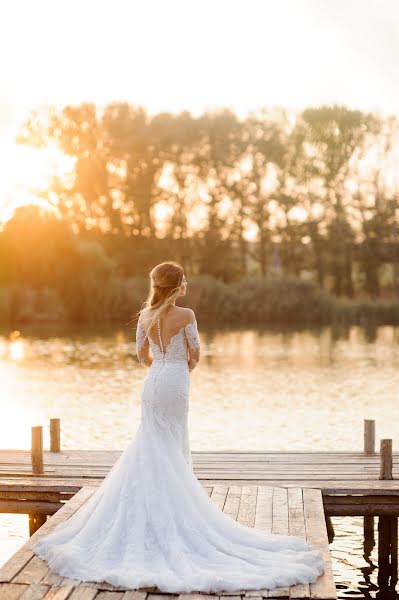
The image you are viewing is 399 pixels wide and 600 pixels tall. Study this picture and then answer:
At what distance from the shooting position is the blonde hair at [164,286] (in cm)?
732

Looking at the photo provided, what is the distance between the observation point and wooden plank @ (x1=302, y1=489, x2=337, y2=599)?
659 centimetres

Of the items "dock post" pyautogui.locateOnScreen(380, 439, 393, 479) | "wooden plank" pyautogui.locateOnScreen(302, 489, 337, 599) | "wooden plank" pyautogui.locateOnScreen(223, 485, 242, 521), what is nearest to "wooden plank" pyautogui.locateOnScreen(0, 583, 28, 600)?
"wooden plank" pyautogui.locateOnScreen(302, 489, 337, 599)

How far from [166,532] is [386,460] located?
12.6ft

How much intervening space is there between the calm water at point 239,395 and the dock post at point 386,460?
1.20 metres

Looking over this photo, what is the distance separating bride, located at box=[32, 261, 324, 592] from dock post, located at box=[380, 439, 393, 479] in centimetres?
310

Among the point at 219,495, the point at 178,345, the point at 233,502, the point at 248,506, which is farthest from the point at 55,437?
the point at 178,345

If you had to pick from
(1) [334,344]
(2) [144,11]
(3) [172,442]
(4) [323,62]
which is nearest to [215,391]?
(2) [144,11]

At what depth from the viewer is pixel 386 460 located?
10281 mm

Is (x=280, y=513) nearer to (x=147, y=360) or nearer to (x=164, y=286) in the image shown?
(x=147, y=360)

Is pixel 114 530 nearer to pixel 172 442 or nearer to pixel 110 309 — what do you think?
pixel 172 442

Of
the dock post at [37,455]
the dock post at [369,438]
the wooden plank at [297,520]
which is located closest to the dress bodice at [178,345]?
the wooden plank at [297,520]

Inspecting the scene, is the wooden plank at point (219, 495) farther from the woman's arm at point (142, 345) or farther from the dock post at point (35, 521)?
the dock post at point (35, 521)

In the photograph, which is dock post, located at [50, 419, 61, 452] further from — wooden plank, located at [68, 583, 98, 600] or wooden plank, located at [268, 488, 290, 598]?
wooden plank, located at [68, 583, 98, 600]

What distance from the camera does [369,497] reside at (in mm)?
9859
